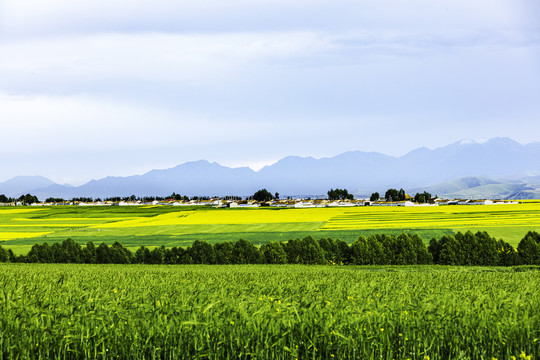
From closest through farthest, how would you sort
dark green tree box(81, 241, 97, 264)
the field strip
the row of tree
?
1. the row of tree
2. dark green tree box(81, 241, 97, 264)
3. the field strip

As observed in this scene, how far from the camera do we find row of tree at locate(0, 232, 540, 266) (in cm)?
4203

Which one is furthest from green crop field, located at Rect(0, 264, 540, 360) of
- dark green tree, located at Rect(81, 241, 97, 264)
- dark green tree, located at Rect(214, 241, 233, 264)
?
dark green tree, located at Rect(81, 241, 97, 264)

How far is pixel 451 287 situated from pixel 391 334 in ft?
19.7

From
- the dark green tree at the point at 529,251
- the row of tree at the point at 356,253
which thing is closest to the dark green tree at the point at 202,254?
the row of tree at the point at 356,253

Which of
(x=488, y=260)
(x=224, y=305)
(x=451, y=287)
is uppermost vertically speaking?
(x=224, y=305)

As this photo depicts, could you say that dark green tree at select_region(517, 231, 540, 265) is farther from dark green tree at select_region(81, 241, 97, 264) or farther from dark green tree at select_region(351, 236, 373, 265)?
dark green tree at select_region(81, 241, 97, 264)

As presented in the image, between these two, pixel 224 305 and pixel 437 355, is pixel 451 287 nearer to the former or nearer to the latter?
pixel 437 355

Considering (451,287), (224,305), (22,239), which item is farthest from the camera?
(22,239)

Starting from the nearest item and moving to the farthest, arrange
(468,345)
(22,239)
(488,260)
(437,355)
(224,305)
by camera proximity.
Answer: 1. (437,355)
2. (468,345)
3. (224,305)
4. (488,260)
5. (22,239)

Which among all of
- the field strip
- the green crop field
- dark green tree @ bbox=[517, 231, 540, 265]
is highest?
the green crop field

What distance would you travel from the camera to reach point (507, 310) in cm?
867

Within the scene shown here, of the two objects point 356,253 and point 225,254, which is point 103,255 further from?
point 356,253

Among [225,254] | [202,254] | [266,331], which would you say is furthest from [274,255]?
[266,331]

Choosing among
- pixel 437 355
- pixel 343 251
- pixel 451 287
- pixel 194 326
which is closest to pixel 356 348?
pixel 437 355
